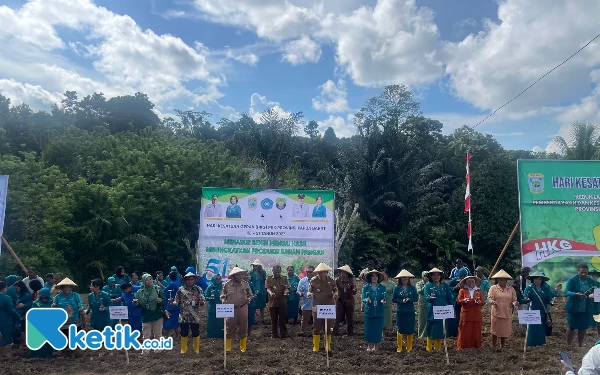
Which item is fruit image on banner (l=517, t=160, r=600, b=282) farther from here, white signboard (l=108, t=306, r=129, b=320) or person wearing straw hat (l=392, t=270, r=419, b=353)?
white signboard (l=108, t=306, r=129, b=320)

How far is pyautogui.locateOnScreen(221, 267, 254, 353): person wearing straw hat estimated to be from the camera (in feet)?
28.9

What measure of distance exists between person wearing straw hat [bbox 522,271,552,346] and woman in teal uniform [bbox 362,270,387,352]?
104 inches

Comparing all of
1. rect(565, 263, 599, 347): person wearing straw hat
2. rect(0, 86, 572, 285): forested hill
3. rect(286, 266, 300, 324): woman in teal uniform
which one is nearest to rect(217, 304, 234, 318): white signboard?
rect(286, 266, 300, 324): woman in teal uniform

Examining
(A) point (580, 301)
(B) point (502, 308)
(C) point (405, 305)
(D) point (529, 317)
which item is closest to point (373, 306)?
(C) point (405, 305)

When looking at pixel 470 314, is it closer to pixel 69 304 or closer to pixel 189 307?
pixel 189 307

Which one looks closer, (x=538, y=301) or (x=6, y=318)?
(x=6, y=318)

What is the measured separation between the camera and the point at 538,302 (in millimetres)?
8867

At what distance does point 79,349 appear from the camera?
8.76 meters

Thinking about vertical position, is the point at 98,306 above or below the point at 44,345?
above

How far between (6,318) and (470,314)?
26.5 feet

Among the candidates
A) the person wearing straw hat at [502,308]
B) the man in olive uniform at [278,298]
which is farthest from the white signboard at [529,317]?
the man in olive uniform at [278,298]

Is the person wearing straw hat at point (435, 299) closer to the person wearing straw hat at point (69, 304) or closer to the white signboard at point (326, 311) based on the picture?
the white signboard at point (326, 311)

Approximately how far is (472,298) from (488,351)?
949mm

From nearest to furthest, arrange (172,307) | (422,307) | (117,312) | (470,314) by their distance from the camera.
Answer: (117,312) → (470,314) → (172,307) → (422,307)
